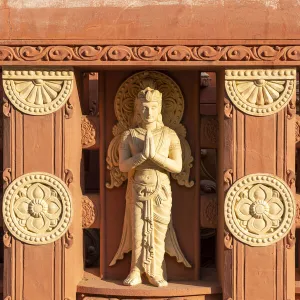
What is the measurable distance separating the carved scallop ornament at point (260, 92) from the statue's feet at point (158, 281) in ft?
6.24

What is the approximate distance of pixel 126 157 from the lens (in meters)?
9.35

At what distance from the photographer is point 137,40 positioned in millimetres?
9016

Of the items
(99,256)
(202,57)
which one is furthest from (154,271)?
(202,57)

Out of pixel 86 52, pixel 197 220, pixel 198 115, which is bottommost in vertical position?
pixel 197 220

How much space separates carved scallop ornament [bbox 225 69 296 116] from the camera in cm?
907

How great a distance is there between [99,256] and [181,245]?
49.1 inches

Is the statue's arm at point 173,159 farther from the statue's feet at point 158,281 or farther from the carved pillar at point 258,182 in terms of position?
the statue's feet at point 158,281

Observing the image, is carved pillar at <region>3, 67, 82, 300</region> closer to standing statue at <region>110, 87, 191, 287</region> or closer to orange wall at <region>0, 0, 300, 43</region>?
orange wall at <region>0, 0, 300, 43</region>

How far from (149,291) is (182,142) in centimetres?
156

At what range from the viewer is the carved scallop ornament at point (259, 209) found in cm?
914

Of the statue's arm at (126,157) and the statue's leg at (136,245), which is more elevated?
the statue's arm at (126,157)

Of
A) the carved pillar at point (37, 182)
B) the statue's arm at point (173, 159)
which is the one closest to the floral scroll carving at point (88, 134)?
the carved pillar at point (37, 182)

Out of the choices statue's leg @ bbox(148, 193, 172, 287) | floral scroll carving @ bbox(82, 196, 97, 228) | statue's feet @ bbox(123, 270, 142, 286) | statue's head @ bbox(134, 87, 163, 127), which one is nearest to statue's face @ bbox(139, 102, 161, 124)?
statue's head @ bbox(134, 87, 163, 127)

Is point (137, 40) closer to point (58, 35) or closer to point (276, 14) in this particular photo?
point (58, 35)
